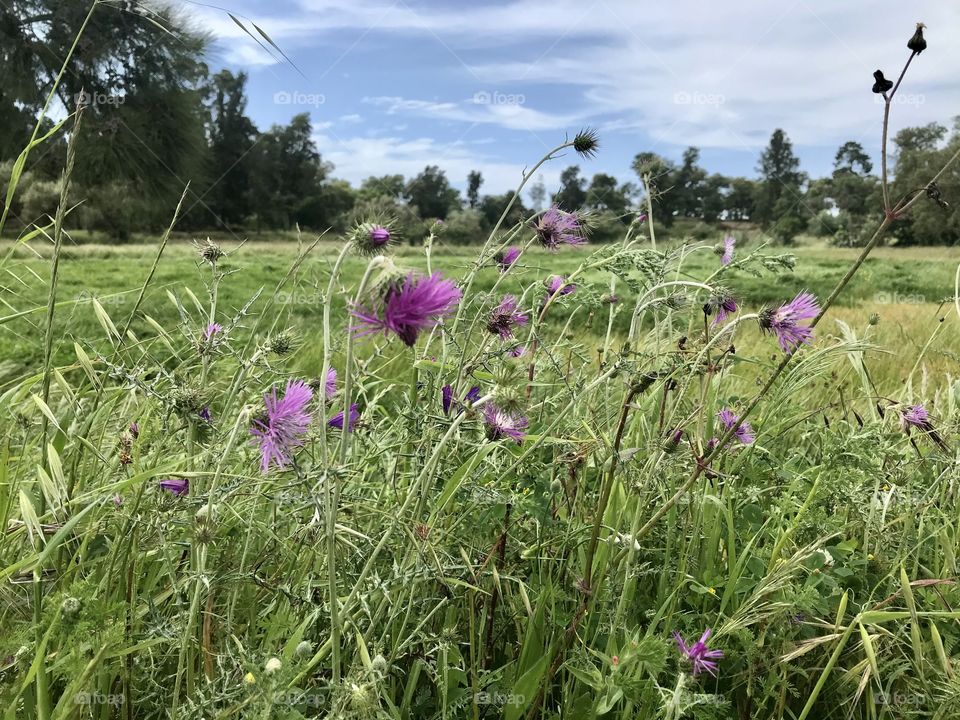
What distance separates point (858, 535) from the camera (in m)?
1.74

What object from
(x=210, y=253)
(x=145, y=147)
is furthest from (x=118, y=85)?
(x=210, y=253)

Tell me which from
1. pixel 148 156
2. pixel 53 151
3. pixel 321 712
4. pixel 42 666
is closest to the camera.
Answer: pixel 42 666

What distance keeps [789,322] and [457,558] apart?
76cm

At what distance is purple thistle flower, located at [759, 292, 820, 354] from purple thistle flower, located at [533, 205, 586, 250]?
409 millimetres

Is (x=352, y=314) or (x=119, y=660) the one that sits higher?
(x=352, y=314)

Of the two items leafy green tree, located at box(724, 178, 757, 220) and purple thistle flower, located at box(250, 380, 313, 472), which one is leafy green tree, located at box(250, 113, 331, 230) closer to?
leafy green tree, located at box(724, 178, 757, 220)

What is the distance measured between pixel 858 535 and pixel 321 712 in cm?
148

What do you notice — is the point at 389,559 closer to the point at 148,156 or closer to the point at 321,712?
the point at 321,712

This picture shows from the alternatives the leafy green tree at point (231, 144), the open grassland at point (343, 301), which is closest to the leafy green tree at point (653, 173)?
the open grassland at point (343, 301)

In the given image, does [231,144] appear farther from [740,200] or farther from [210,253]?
[210,253]

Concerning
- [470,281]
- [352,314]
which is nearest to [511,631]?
[470,281]

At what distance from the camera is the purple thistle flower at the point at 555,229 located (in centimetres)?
133

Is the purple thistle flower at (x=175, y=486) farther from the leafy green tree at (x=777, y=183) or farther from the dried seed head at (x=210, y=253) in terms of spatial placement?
the leafy green tree at (x=777, y=183)

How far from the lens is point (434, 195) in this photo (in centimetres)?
3322
